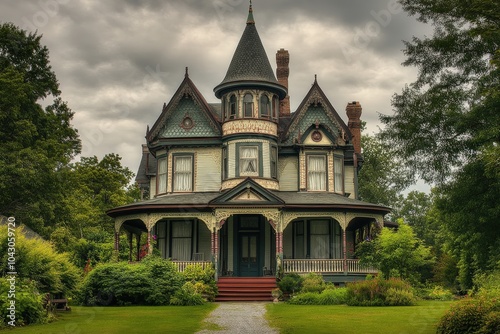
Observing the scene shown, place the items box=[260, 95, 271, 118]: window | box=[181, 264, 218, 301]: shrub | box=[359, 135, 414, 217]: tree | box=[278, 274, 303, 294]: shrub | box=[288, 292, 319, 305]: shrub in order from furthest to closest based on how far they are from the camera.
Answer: box=[359, 135, 414, 217]: tree, box=[260, 95, 271, 118]: window, box=[278, 274, 303, 294]: shrub, box=[181, 264, 218, 301]: shrub, box=[288, 292, 319, 305]: shrub

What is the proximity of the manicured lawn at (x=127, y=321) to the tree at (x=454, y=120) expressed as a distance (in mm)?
8920

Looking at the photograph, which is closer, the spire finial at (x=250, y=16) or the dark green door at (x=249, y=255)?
the dark green door at (x=249, y=255)

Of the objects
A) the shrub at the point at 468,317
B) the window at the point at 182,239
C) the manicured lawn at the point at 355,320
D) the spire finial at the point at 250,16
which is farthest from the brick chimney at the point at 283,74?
the shrub at the point at 468,317

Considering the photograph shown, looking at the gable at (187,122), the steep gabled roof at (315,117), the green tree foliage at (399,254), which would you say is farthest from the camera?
the steep gabled roof at (315,117)

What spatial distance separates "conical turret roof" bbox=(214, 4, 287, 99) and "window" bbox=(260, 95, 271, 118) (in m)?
0.64

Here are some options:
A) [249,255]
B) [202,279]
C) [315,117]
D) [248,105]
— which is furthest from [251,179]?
[315,117]

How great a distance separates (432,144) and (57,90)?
28967 mm

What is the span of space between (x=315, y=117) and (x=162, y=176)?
944cm

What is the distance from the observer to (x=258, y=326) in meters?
16.7

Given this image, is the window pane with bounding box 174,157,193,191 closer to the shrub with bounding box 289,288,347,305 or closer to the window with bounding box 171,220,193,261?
the window with bounding box 171,220,193,261

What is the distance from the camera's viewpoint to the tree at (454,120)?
19516 millimetres

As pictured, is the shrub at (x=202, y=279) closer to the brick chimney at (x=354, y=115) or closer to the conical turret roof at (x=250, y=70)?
the conical turret roof at (x=250, y=70)

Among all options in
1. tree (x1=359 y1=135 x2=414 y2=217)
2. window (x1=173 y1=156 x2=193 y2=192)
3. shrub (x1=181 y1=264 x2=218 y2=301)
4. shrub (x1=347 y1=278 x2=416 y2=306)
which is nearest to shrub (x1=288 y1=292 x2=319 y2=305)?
shrub (x1=347 y1=278 x2=416 y2=306)

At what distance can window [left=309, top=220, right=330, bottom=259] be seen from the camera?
3403 centimetres
